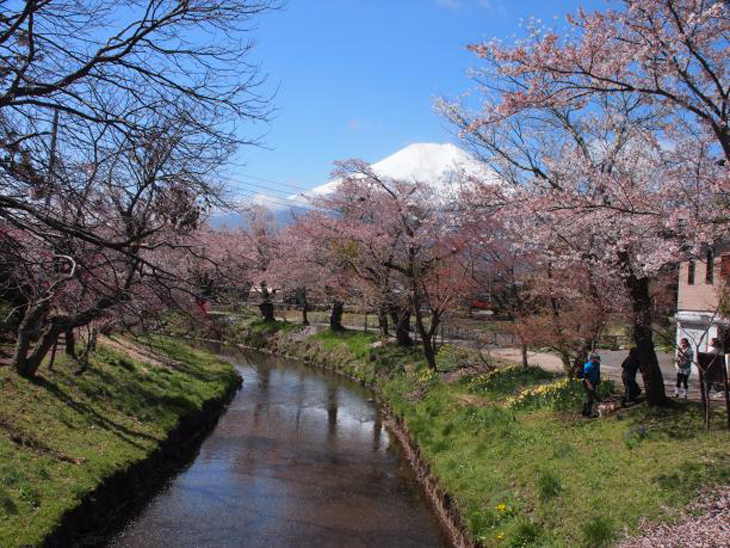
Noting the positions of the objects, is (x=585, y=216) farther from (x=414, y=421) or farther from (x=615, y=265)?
(x=414, y=421)

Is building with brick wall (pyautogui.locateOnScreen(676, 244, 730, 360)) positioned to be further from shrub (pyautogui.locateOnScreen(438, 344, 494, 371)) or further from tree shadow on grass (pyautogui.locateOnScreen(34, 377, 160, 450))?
tree shadow on grass (pyautogui.locateOnScreen(34, 377, 160, 450))

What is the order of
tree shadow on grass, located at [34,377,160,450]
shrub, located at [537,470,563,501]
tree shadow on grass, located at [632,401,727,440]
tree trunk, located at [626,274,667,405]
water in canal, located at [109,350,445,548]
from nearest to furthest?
shrub, located at [537,470,563,501] < tree shadow on grass, located at [632,401,727,440] < water in canal, located at [109,350,445,548] < tree trunk, located at [626,274,667,405] < tree shadow on grass, located at [34,377,160,450]

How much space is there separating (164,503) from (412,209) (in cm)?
1457

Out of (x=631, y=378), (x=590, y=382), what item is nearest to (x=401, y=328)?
(x=590, y=382)

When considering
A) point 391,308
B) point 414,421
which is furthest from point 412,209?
point 414,421

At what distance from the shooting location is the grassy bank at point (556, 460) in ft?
23.6

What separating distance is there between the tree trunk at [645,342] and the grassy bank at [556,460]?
1.13 feet

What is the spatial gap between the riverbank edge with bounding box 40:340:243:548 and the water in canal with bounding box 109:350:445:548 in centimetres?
26

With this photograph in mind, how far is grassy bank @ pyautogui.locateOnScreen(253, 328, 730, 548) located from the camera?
23.6ft

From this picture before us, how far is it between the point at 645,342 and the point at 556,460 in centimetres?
306

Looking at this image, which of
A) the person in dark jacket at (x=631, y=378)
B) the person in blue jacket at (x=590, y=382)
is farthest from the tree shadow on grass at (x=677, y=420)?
the person in blue jacket at (x=590, y=382)

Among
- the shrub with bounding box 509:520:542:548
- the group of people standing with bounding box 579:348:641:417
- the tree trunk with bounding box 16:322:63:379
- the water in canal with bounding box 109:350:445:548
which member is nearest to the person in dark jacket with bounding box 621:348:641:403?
the group of people standing with bounding box 579:348:641:417

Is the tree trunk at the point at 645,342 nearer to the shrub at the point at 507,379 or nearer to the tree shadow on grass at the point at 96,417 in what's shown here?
the shrub at the point at 507,379

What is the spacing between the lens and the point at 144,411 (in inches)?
531
